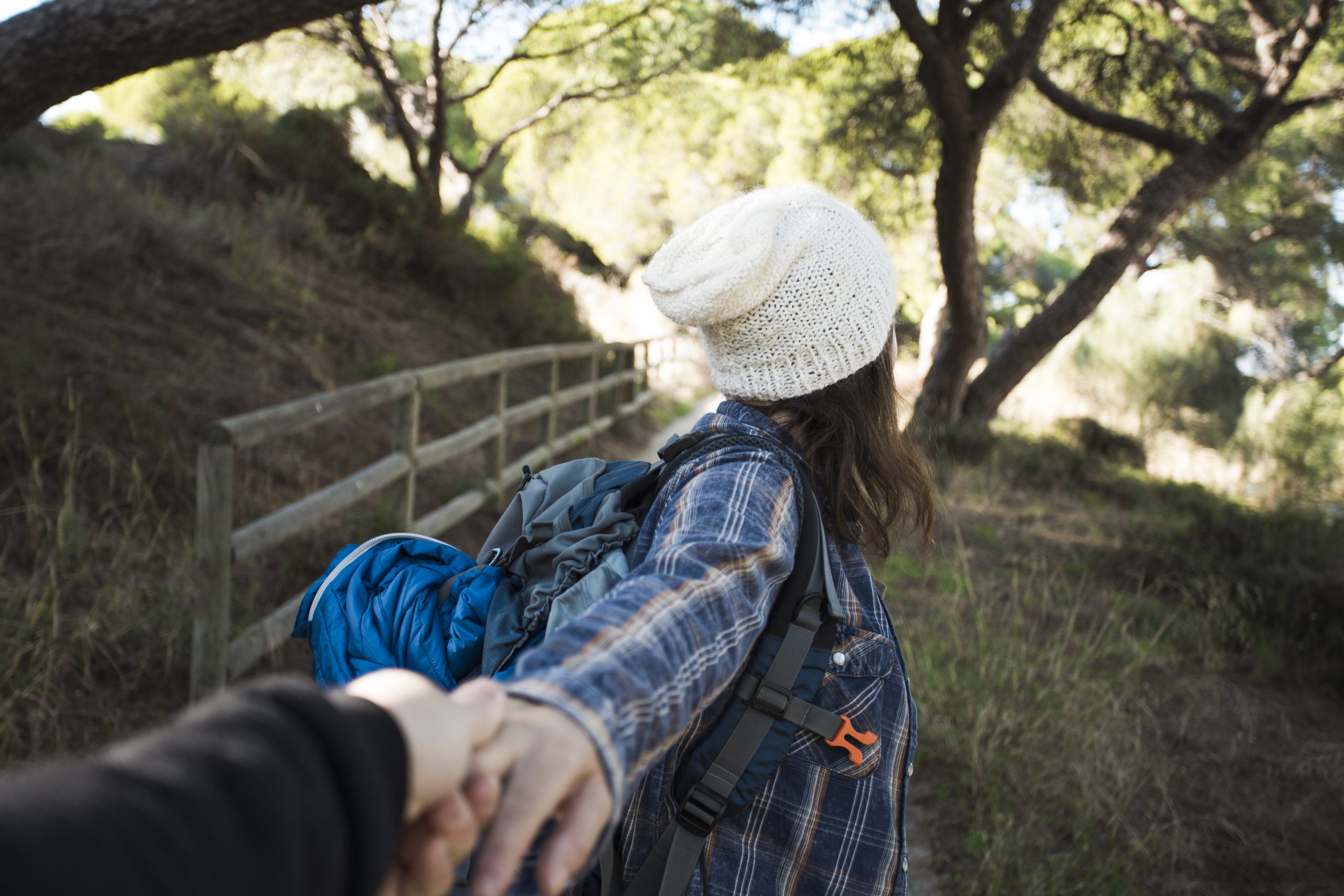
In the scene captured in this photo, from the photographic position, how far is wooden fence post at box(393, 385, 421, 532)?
4.45 meters

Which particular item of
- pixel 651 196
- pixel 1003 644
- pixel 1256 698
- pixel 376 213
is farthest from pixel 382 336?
pixel 651 196

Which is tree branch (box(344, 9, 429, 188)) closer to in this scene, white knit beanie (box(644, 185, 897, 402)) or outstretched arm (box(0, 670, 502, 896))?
white knit beanie (box(644, 185, 897, 402))

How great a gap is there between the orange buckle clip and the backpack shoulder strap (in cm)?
1

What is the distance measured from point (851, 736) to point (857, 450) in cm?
41

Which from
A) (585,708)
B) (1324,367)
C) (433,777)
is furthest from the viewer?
(1324,367)

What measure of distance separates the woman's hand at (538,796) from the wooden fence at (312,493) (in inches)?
99.4

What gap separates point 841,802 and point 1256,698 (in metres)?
4.03

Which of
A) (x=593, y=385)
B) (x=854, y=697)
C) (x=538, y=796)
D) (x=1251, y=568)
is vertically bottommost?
(x=1251, y=568)

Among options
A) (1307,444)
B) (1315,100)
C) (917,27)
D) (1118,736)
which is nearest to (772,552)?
(1118,736)

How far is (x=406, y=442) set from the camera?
14.8ft

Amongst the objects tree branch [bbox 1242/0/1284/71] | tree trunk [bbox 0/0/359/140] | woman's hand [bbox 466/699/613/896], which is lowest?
woman's hand [bbox 466/699/613/896]

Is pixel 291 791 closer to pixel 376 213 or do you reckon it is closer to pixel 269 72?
pixel 376 213

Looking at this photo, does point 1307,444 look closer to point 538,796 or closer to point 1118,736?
point 1118,736

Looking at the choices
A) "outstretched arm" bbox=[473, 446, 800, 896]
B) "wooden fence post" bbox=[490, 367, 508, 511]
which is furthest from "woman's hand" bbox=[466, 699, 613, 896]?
"wooden fence post" bbox=[490, 367, 508, 511]
